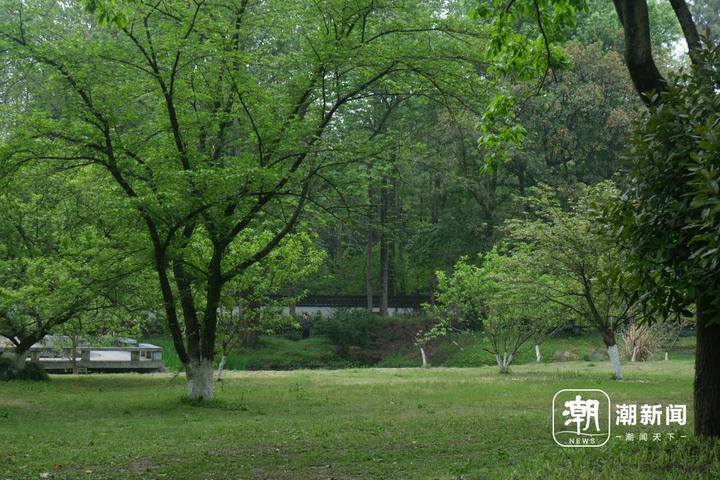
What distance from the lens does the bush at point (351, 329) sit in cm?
3494

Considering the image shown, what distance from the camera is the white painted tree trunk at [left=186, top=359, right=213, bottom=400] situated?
14.1m

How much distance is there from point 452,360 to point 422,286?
37.5 feet

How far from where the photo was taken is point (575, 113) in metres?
34.1

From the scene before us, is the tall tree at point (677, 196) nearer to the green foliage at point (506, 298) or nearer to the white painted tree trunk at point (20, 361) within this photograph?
the green foliage at point (506, 298)

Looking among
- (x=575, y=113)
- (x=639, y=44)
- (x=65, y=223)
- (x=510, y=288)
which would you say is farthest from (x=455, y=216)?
(x=639, y=44)

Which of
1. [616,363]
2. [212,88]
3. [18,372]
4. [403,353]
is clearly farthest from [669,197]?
[403,353]

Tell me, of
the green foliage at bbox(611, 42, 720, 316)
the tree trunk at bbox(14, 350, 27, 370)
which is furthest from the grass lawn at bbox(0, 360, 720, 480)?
the tree trunk at bbox(14, 350, 27, 370)

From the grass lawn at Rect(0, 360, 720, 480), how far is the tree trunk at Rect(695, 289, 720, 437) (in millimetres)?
372

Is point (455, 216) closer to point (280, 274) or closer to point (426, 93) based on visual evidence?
point (280, 274)

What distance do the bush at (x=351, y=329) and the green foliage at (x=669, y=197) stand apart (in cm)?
2894

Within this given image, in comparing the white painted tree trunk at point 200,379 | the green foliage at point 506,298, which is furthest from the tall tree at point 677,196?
the green foliage at point 506,298

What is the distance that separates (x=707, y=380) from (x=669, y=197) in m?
1.62

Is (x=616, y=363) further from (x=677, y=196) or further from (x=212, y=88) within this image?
(x=677, y=196)

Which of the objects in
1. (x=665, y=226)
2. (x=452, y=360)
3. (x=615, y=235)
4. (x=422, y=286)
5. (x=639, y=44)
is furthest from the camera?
(x=422, y=286)
